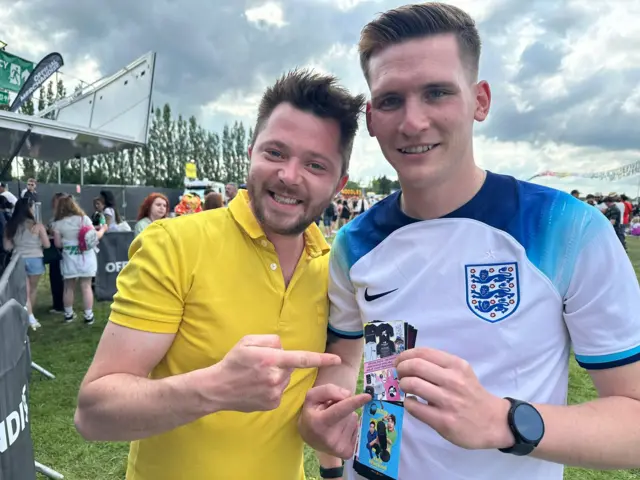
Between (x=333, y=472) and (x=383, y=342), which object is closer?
(x=383, y=342)

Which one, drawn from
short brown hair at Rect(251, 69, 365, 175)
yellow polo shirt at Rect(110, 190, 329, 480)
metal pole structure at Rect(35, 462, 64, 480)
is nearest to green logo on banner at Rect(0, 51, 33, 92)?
metal pole structure at Rect(35, 462, 64, 480)

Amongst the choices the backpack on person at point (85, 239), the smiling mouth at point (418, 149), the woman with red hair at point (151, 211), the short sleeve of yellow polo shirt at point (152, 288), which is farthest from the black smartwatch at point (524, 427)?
the backpack on person at point (85, 239)

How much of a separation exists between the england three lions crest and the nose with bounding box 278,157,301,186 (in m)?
0.68

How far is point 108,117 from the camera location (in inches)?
375

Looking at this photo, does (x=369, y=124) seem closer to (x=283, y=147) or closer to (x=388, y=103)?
(x=388, y=103)

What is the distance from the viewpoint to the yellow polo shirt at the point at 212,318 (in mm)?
1396

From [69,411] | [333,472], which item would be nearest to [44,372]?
[69,411]

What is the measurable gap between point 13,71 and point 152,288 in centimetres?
1056

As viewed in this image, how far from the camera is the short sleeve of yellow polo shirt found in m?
1.34

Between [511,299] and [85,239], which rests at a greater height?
[85,239]

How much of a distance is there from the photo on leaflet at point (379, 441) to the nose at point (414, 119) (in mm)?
850

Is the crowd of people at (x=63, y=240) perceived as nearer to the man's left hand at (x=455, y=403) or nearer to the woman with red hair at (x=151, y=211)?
the woman with red hair at (x=151, y=211)

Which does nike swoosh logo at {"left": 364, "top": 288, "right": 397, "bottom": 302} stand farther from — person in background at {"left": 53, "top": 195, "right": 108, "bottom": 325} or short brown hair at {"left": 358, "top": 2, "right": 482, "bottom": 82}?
person in background at {"left": 53, "top": 195, "right": 108, "bottom": 325}

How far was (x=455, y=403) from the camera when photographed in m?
1.03
